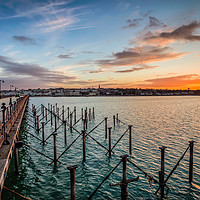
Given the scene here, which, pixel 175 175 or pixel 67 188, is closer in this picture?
pixel 67 188

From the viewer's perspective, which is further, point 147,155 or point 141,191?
point 147,155

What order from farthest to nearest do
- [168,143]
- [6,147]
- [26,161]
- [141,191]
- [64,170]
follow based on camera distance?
[168,143]
[26,161]
[64,170]
[6,147]
[141,191]

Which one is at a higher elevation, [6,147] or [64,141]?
[6,147]

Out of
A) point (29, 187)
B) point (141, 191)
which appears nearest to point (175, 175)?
point (141, 191)

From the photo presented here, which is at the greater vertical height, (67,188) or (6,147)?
(6,147)

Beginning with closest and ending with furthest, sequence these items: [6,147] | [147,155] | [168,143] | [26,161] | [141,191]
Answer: [141,191] < [6,147] < [26,161] < [147,155] < [168,143]

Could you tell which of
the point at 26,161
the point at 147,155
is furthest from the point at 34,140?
the point at 147,155

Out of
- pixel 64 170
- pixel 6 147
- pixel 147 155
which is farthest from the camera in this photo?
pixel 147 155

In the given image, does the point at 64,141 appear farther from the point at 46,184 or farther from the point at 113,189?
the point at 113,189

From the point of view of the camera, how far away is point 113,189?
35.1 feet

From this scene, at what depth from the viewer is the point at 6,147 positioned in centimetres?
1120

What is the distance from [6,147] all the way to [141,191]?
8.76m

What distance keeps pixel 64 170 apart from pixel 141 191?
5.84 m

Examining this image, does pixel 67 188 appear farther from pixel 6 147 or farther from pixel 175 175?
pixel 175 175
